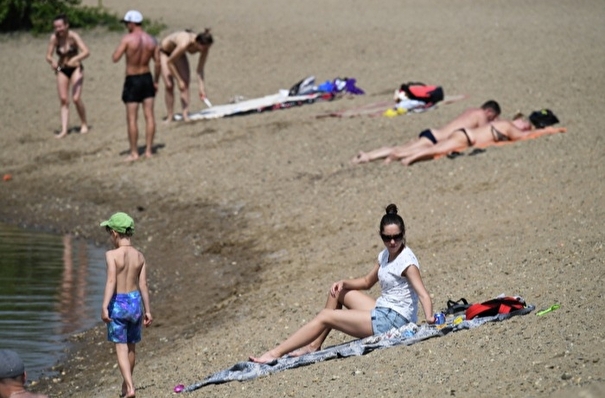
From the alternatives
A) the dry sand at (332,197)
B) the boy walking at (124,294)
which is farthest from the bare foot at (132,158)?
the boy walking at (124,294)

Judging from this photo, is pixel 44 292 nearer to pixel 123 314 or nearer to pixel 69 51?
pixel 123 314

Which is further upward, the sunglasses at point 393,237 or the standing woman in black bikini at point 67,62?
the sunglasses at point 393,237

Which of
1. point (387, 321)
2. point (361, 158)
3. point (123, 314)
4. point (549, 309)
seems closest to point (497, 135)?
point (361, 158)

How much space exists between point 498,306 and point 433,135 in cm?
688

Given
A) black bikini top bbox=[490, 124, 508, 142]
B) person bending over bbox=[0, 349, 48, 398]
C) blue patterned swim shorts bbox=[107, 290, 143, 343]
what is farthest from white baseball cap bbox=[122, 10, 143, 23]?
person bending over bbox=[0, 349, 48, 398]

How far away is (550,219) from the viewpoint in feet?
40.6

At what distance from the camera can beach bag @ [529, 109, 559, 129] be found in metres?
16.0

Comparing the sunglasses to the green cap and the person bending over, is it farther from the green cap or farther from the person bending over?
the person bending over

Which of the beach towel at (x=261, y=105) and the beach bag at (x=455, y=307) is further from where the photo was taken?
the beach towel at (x=261, y=105)

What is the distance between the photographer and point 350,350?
8617 mm

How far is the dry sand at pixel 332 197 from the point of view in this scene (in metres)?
8.29

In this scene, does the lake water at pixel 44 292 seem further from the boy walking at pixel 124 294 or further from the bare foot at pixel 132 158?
the bare foot at pixel 132 158

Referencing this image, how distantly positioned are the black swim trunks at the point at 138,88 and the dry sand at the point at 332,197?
3.10ft

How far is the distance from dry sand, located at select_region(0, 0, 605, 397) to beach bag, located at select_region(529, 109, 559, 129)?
0.34 meters
